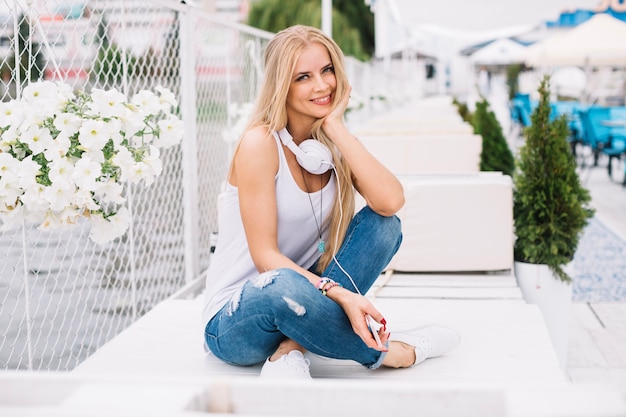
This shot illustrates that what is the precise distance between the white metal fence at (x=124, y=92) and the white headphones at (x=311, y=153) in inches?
27.9

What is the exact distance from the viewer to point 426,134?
256 inches

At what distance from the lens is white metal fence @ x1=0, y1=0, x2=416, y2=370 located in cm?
243

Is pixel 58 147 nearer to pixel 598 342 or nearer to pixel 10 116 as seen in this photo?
pixel 10 116

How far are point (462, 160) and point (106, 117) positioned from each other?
448 cm

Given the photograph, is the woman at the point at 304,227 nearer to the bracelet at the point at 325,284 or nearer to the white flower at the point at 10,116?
the bracelet at the point at 325,284

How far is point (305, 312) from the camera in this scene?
6.48 feet

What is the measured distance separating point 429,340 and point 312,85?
854 millimetres

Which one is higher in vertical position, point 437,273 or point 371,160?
point 371,160

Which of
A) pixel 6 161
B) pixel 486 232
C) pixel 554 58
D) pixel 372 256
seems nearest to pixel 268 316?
pixel 372 256

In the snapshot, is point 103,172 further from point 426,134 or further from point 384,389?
point 426,134

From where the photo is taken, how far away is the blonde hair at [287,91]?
225 cm

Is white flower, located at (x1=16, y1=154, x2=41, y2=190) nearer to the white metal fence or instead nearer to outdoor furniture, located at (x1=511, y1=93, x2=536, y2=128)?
the white metal fence

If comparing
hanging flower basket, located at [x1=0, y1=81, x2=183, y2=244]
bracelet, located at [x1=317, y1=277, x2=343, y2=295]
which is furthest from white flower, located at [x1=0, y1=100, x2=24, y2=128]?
bracelet, located at [x1=317, y1=277, x2=343, y2=295]

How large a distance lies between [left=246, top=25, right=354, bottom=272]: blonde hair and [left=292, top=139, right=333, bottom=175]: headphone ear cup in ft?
0.17
